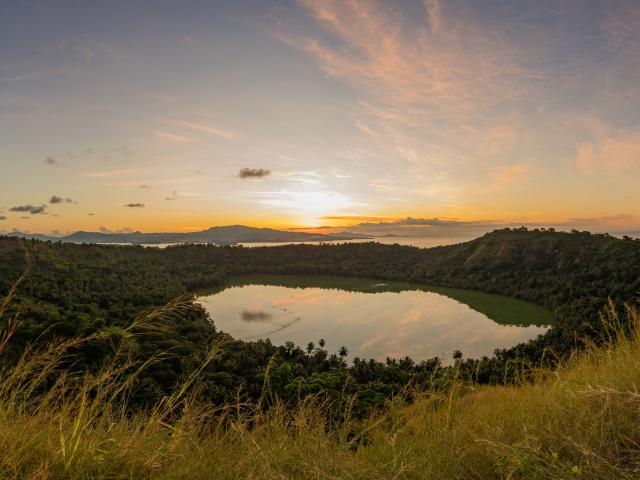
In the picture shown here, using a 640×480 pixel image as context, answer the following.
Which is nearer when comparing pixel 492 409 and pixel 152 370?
pixel 492 409

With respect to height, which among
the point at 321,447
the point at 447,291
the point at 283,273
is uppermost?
the point at 321,447

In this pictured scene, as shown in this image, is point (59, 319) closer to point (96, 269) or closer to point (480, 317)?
point (96, 269)

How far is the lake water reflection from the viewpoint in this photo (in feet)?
218

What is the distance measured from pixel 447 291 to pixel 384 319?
39321 mm

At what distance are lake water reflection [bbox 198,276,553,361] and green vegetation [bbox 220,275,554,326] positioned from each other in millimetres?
224

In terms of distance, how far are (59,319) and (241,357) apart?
1851 centimetres

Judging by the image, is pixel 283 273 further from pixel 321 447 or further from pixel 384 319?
pixel 321 447

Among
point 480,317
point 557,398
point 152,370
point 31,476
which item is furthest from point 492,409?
point 480,317

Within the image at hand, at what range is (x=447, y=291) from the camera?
375ft

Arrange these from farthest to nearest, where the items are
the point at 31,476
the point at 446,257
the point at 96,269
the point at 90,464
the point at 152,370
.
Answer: the point at 446,257 → the point at 96,269 → the point at 152,370 → the point at 90,464 → the point at 31,476

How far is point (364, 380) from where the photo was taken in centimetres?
4200

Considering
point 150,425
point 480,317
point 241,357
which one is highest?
point 150,425

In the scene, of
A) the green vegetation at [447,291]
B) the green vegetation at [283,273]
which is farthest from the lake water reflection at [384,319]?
the green vegetation at [283,273]

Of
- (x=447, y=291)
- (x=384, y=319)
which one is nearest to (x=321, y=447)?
(x=384, y=319)
